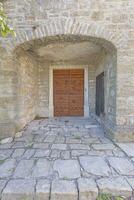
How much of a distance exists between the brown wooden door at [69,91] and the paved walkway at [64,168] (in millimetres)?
2974

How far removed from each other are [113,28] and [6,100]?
2563 mm

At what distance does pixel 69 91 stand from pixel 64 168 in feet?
14.7

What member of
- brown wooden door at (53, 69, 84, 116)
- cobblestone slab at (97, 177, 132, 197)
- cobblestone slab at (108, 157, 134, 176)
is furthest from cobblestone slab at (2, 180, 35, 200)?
brown wooden door at (53, 69, 84, 116)

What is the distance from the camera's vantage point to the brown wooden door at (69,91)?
6605mm

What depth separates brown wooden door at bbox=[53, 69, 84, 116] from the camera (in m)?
6.61

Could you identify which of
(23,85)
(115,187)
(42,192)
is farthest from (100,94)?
(42,192)

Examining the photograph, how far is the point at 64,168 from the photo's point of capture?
2.34m

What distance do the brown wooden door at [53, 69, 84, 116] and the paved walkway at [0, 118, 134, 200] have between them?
297 cm

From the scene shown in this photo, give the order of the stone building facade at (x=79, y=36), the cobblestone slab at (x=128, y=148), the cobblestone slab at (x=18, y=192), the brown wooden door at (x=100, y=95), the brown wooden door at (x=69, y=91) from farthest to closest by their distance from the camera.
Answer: the brown wooden door at (x=69, y=91) → the brown wooden door at (x=100, y=95) → the stone building facade at (x=79, y=36) → the cobblestone slab at (x=128, y=148) → the cobblestone slab at (x=18, y=192)

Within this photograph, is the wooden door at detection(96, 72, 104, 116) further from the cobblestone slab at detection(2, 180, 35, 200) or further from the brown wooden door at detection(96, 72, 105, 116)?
the cobblestone slab at detection(2, 180, 35, 200)

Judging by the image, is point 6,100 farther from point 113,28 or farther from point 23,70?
point 113,28

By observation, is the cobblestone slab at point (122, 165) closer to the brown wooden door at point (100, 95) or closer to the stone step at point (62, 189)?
the stone step at point (62, 189)

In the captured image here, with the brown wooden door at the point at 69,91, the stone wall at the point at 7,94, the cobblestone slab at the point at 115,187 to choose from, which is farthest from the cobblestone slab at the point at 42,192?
the brown wooden door at the point at 69,91

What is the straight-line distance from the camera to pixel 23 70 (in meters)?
4.61
